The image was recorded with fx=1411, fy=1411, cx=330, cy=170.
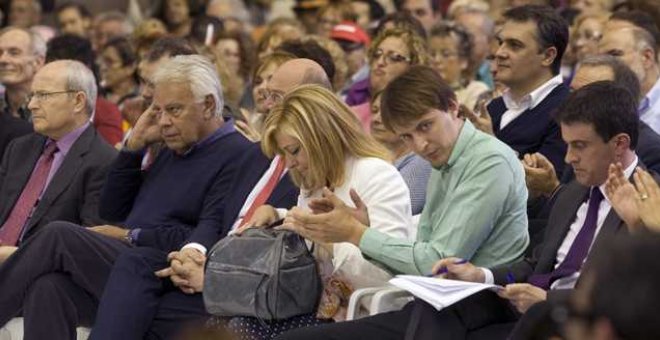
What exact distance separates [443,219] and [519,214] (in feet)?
0.88

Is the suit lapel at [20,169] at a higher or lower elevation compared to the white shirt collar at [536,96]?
lower

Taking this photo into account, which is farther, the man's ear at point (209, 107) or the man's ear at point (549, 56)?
the man's ear at point (549, 56)

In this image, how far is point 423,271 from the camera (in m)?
4.90

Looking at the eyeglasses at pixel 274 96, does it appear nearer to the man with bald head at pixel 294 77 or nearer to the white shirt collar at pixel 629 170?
the man with bald head at pixel 294 77

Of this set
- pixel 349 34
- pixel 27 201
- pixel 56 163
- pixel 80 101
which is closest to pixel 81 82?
pixel 80 101

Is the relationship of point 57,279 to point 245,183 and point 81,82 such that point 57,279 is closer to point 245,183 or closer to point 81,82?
point 245,183

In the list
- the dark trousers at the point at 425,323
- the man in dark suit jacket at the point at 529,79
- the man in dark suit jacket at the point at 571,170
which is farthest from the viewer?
the man in dark suit jacket at the point at 529,79

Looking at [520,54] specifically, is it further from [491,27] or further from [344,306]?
[491,27]

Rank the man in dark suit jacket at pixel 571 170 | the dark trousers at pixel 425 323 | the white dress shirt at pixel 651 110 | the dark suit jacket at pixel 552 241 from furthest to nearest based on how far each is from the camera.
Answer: the white dress shirt at pixel 651 110
the man in dark suit jacket at pixel 571 170
the dark suit jacket at pixel 552 241
the dark trousers at pixel 425 323

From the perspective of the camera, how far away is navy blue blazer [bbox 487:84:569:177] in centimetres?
621

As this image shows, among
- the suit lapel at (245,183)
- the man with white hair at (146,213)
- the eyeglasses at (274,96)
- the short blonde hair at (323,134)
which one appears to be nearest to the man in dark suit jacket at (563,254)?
the short blonde hair at (323,134)

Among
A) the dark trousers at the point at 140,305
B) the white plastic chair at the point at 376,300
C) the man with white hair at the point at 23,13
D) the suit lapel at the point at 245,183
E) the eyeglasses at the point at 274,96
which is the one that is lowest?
the man with white hair at the point at 23,13

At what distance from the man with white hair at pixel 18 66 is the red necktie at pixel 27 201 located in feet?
5.66

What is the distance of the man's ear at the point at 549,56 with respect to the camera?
6.76m
